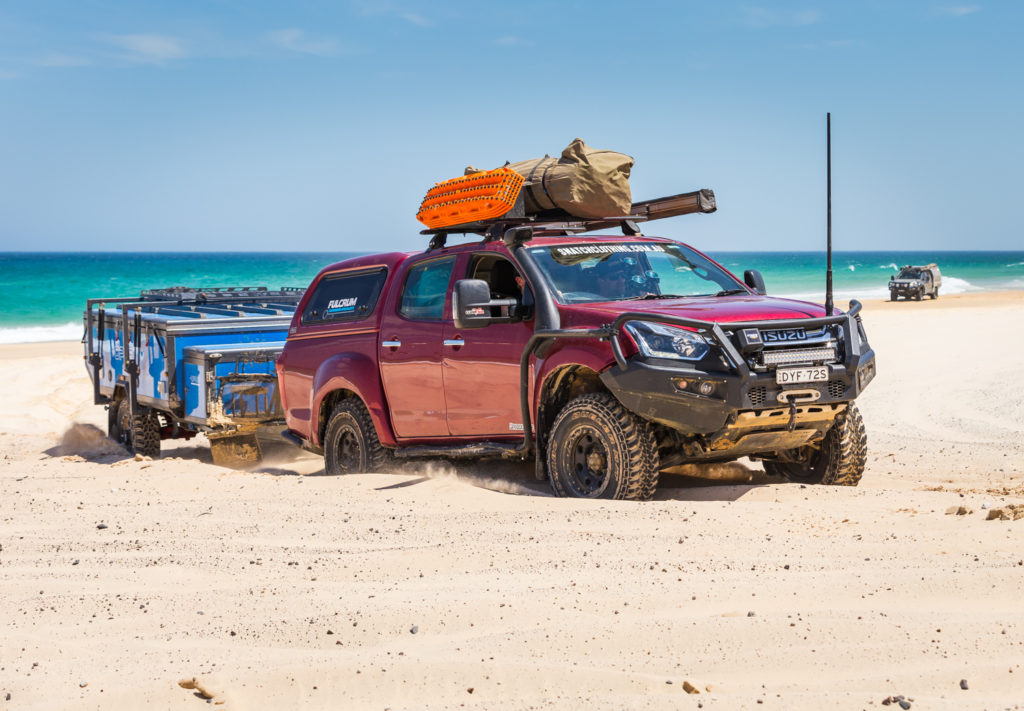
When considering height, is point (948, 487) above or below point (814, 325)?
below

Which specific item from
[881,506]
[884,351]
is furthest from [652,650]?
[884,351]

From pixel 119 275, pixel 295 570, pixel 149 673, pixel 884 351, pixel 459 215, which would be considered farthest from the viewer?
pixel 119 275

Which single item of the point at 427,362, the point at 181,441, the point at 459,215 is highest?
the point at 459,215

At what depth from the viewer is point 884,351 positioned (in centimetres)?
2012

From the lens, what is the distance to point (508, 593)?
214 inches

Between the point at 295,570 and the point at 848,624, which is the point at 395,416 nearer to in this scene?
the point at 295,570

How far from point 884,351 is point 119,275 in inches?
3377

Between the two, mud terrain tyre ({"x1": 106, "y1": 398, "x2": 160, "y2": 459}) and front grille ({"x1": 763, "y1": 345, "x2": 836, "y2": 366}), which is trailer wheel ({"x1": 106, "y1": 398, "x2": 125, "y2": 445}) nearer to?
mud terrain tyre ({"x1": 106, "y1": 398, "x2": 160, "y2": 459})

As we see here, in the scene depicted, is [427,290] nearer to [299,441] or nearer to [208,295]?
[299,441]

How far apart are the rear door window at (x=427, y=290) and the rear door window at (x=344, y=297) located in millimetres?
377

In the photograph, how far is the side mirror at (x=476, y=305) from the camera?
7.74 meters

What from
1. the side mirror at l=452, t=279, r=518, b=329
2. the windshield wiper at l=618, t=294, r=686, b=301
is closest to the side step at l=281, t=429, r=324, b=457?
the side mirror at l=452, t=279, r=518, b=329

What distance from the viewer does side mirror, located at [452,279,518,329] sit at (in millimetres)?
7742

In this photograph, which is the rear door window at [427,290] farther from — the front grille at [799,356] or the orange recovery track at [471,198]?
the front grille at [799,356]
